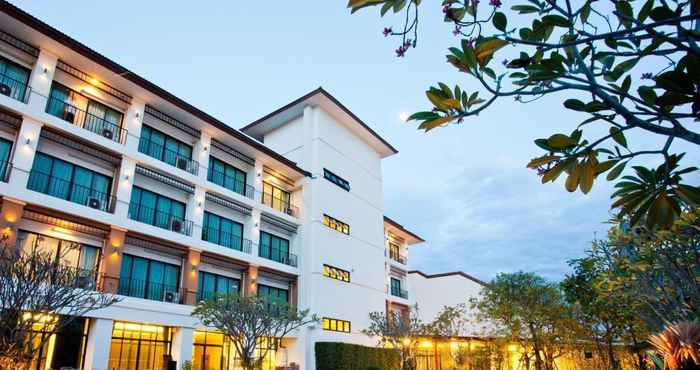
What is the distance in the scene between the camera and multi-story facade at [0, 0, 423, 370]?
1587 centimetres

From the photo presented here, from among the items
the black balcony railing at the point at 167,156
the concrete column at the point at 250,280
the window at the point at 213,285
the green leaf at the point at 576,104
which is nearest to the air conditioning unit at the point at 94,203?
the black balcony railing at the point at 167,156

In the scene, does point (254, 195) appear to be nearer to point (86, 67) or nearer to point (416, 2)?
point (86, 67)

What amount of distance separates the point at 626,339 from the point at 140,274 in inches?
824

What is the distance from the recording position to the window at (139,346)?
1719 cm

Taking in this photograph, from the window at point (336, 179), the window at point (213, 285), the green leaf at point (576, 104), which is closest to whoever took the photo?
the green leaf at point (576, 104)

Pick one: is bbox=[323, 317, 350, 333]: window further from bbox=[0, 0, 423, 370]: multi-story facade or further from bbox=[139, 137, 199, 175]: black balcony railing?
bbox=[139, 137, 199, 175]: black balcony railing

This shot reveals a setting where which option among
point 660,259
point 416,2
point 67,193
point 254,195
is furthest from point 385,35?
point 254,195

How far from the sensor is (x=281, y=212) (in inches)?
1005

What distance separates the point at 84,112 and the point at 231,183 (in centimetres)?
771

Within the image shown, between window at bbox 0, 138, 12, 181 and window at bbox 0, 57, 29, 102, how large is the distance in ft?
5.04

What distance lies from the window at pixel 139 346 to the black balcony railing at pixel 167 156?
272 inches

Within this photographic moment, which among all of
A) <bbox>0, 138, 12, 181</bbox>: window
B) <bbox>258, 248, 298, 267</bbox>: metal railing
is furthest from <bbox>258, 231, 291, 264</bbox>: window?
<bbox>0, 138, 12, 181</bbox>: window

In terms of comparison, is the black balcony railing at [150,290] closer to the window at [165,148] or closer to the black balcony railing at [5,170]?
the window at [165,148]

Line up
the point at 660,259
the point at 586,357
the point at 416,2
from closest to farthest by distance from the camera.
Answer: the point at 416,2
the point at 660,259
the point at 586,357
